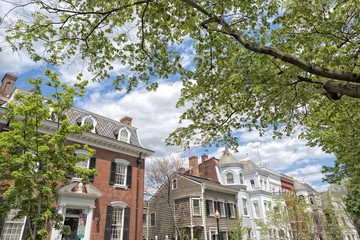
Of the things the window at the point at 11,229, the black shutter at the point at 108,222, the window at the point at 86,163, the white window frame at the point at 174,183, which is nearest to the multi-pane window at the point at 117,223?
the black shutter at the point at 108,222

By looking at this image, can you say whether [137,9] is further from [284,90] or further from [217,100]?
[284,90]

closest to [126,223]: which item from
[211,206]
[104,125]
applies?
[104,125]

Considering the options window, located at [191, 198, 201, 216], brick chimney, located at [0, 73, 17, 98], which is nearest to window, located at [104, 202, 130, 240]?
window, located at [191, 198, 201, 216]

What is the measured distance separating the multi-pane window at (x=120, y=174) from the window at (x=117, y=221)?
1.58m

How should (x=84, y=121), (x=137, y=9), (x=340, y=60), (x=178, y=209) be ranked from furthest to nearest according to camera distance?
(x=178, y=209) < (x=84, y=121) < (x=137, y=9) < (x=340, y=60)

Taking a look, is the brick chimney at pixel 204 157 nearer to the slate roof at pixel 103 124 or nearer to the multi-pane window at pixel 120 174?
the slate roof at pixel 103 124

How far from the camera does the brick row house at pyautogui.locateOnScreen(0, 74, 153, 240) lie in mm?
14680

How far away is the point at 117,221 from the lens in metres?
16.8

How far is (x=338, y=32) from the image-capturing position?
289 inches

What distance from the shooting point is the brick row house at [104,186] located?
48.2 ft

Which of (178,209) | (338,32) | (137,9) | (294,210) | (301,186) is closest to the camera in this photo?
(137,9)

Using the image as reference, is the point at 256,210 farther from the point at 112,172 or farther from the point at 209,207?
the point at 112,172

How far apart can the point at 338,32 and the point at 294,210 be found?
16366mm

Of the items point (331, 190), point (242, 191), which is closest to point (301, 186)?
point (331, 190)
